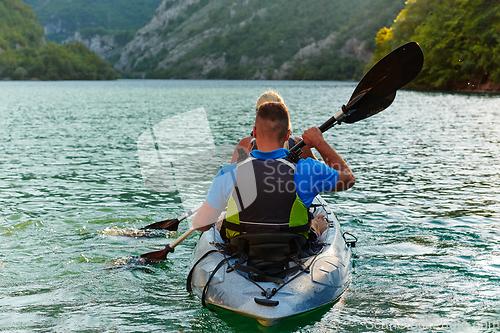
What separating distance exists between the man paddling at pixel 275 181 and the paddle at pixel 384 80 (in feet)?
5.17

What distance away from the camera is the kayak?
4483mm

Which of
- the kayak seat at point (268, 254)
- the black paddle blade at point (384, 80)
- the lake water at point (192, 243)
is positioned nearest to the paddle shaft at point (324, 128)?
the black paddle blade at point (384, 80)

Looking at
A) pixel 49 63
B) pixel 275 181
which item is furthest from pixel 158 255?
pixel 49 63

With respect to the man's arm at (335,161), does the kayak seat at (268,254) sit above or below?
below

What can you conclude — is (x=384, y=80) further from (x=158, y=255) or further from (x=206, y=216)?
(x=158, y=255)

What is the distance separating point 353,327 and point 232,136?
1669 centimetres

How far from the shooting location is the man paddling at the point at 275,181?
457 centimetres

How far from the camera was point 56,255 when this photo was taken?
7043 mm

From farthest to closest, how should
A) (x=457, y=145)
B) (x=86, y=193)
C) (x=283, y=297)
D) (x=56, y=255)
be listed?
(x=457, y=145)
(x=86, y=193)
(x=56, y=255)
(x=283, y=297)

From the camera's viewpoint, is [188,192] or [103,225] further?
[188,192]

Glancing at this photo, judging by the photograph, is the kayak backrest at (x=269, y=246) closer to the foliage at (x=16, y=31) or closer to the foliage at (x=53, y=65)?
the foliage at (x=53, y=65)

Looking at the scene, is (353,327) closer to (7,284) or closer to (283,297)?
(283,297)

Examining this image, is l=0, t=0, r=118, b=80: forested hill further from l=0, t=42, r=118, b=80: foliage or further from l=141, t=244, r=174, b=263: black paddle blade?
Result: l=141, t=244, r=174, b=263: black paddle blade

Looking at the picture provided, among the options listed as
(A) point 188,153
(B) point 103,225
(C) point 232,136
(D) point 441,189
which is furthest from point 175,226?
(C) point 232,136
